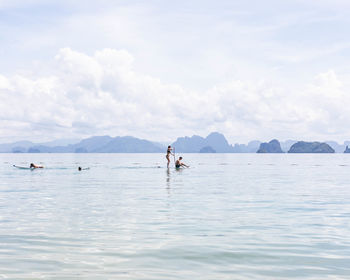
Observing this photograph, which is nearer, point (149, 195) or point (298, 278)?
point (298, 278)

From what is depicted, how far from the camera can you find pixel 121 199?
30.2 m

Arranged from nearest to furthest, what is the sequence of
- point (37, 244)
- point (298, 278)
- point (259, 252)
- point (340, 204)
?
point (298, 278), point (259, 252), point (37, 244), point (340, 204)

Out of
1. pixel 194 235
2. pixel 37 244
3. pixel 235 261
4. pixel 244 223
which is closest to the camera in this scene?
pixel 235 261

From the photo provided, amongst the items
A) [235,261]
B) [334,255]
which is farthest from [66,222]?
[334,255]

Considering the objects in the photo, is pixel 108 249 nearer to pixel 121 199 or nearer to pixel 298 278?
pixel 298 278

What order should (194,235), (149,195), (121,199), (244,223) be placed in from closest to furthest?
(194,235)
(244,223)
(121,199)
(149,195)

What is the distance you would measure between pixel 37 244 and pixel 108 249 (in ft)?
9.53

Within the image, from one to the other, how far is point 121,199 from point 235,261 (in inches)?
698

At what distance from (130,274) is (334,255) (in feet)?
22.5

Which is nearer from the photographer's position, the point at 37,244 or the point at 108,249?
the point at 108,249

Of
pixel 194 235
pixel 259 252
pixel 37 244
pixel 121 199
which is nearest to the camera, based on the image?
pixel 259 252

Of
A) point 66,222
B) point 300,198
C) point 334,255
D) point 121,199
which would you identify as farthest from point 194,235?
point 300,198

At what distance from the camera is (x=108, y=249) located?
1478 centimetres

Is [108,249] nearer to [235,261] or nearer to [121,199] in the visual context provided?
[235,261]
